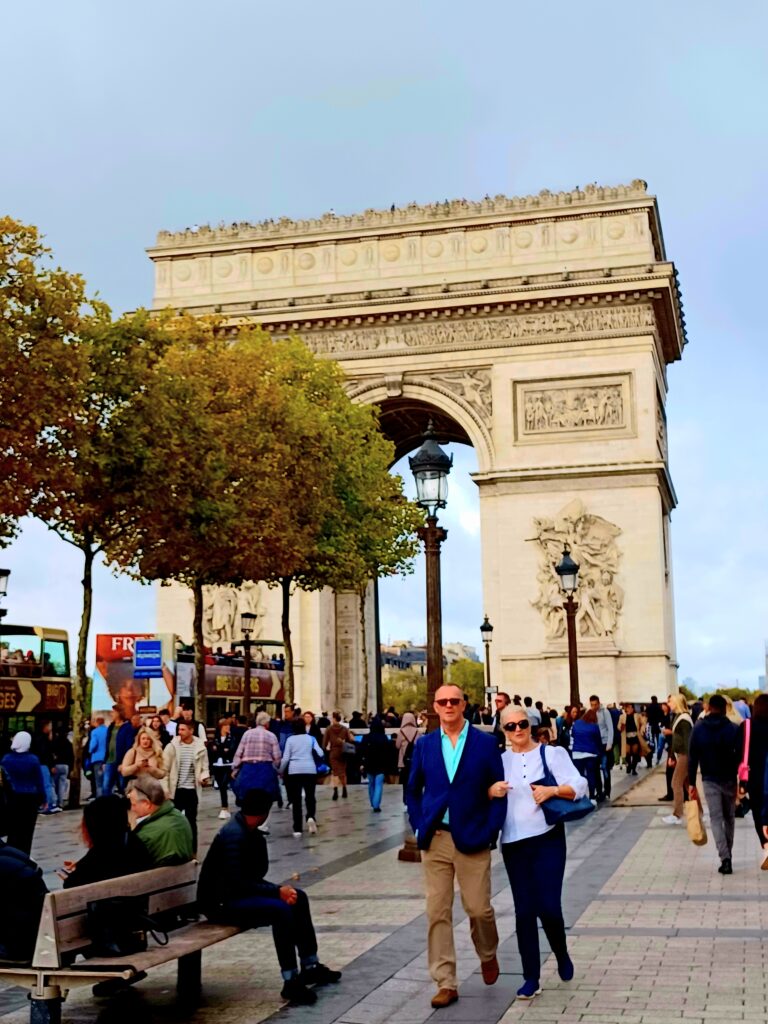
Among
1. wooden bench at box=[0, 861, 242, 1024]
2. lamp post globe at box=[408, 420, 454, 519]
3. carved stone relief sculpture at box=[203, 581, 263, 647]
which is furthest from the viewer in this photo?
carved stone relief sculpture at box=[203, 581, 263, 647]

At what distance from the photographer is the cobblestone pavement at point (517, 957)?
7.87 metres

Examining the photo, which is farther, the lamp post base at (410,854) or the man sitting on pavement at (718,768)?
the lamp post base at (410,854)

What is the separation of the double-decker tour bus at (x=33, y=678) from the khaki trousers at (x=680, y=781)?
15202 millimetres

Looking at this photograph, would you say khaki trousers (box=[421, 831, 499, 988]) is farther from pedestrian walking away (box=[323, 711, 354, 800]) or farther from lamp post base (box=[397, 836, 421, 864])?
pedestrian walking away (box=[323, 711, 354, 800])

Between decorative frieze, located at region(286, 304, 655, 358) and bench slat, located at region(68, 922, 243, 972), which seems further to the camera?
decorative frieze, located at region(286, 304, 655, 358)

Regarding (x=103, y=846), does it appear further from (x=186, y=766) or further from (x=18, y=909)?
(x=186, y=766)

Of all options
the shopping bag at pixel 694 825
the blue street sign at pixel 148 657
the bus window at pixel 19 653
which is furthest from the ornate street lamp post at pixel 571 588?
the shopping bag at pixel 694 825

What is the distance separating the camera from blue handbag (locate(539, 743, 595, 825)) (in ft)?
27.2

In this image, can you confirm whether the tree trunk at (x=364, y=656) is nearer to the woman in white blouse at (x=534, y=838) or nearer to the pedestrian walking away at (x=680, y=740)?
the pedestrian walking away at (x=680, y=740)

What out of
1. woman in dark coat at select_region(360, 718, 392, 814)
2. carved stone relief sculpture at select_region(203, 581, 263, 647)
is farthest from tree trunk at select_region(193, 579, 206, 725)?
carved stone relief sculpture at select_region(203, 581, 263, 647)

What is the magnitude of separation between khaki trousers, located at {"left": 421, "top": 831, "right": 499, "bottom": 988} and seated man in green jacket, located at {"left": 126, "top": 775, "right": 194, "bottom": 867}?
1499 mm

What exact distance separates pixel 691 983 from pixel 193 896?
9.96 ft

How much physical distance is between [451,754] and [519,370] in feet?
123

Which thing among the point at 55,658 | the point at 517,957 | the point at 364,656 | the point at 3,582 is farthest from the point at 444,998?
the point at 364,656
